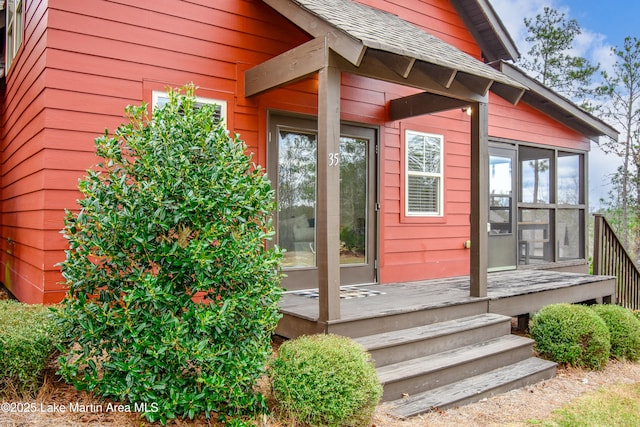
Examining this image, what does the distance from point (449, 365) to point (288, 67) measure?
289 centimetres

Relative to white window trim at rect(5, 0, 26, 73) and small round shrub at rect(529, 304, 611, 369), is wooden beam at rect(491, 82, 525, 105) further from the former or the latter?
white window trim at rect(5, 0, 26, 73)

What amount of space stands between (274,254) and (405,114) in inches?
142

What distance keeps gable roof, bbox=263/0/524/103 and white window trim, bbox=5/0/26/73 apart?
3631 millimetres

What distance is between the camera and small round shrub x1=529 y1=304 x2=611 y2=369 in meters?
4.68

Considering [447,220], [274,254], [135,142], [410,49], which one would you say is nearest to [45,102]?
[135,142]

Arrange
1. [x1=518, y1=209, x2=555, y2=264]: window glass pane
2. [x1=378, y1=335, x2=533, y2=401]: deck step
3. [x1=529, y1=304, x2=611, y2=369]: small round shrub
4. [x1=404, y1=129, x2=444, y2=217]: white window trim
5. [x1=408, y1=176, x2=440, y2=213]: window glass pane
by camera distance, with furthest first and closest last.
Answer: [x1=518, y1=209, x2=555, y2=264]: window glass pane → [x1=408, y1=176, x2=440, y2=213]: window glass pane → [x1=404, y1=129, x2=444, y2=217]: white window trim → [x1=529, y1=304, x2=611, y2=369]: small round shrub → [x1=378, y1=335, x2=533, y2=401]: deck step

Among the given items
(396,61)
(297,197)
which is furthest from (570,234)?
(396,61)

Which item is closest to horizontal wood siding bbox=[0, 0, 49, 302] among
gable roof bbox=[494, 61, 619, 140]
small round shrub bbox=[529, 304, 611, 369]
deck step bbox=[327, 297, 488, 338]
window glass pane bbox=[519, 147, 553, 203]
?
deck step bbox=[327, 297, 488, 338]

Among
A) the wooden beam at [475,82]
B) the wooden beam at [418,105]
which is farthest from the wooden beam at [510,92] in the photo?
the wooden beam at [418,105]

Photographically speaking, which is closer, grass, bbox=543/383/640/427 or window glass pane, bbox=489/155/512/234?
grass, bbox=543/383/640/427

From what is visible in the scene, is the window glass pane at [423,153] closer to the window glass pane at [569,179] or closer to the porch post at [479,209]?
the porch post at [479,209]

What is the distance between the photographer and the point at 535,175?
825cm

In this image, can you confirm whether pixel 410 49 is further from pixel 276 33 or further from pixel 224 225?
pixel 224 225

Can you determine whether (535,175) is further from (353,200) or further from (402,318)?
(402,318)
